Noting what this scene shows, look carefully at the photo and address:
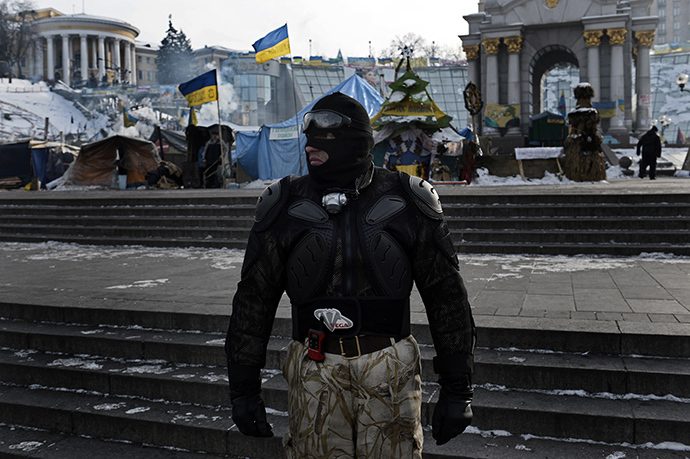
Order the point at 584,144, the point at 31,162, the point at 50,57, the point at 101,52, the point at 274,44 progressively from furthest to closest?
1. the point at 101,52
2. the point at 50,57
3. the point at 31,162
4. the point at 274,44
5. the point at 584,144

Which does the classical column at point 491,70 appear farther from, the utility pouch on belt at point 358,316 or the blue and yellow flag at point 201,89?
the utility pouch on belt at point 358,316

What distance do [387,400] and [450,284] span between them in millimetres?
509

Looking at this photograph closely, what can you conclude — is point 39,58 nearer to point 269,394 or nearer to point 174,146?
point 174,146

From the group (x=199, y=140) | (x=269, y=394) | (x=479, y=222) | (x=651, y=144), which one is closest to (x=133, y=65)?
(x=199, y=140)

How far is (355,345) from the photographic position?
7.48 ft

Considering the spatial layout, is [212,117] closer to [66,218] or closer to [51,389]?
[66,218]

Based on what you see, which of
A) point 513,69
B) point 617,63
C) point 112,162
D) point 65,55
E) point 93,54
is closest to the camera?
point 112,162

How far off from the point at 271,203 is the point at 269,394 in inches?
103

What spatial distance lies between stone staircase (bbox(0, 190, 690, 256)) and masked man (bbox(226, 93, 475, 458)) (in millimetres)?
7630

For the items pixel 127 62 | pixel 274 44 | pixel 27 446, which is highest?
pixel 127 62

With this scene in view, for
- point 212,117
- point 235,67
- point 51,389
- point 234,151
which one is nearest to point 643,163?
point 234,151

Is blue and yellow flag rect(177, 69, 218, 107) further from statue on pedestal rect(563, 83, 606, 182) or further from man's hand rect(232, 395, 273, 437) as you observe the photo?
man's hand rect(232, 395, 273, 437)

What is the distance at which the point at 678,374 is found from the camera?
4.23m

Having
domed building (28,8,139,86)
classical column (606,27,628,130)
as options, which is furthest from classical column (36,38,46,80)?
classical column (606,27,628,130)
